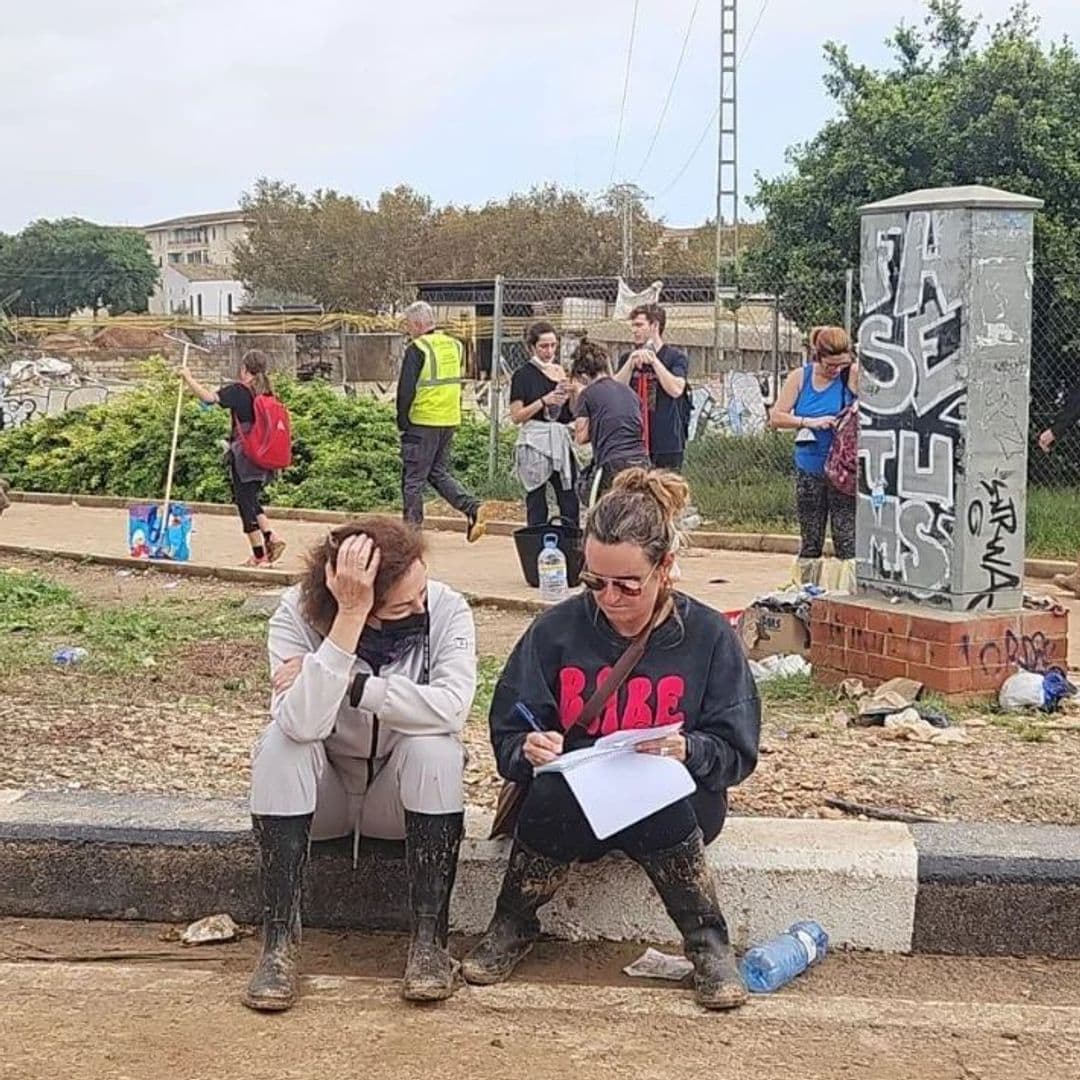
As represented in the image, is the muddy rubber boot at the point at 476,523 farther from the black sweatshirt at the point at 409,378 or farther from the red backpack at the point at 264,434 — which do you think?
the red backpack at the point at 264,434

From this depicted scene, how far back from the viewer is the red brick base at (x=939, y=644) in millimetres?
6758

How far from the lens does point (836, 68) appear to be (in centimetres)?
1719

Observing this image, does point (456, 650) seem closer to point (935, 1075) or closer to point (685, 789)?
point (685, 789)

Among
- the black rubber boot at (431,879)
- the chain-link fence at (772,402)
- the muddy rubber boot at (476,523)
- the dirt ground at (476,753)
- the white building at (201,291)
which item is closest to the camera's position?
the black rubber boot at (431,879)

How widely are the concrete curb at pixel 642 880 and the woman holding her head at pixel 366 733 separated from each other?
29cm

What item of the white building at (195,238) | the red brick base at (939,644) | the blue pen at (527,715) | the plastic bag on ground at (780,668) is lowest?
the plastic bag on ground at (780,668)

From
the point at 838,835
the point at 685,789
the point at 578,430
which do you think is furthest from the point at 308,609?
the point at 578,430

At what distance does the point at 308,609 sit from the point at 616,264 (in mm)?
58298

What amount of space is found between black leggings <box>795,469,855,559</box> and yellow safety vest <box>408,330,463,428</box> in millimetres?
3362

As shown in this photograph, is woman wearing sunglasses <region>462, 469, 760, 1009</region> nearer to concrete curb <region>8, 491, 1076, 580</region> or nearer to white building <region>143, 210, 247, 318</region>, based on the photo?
concrete curb <region>8, 491, 1076, 580</region>

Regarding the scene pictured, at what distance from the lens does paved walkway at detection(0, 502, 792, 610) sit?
11125mm

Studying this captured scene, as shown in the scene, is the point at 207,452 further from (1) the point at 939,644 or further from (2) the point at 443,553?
(1) the point at 939,644

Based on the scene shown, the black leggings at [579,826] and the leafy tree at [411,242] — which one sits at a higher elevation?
the leafy tree at [411,242]

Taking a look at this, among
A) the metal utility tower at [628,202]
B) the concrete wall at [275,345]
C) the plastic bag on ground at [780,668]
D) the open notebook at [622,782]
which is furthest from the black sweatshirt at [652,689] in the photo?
the metal utility tower at [628,202]
